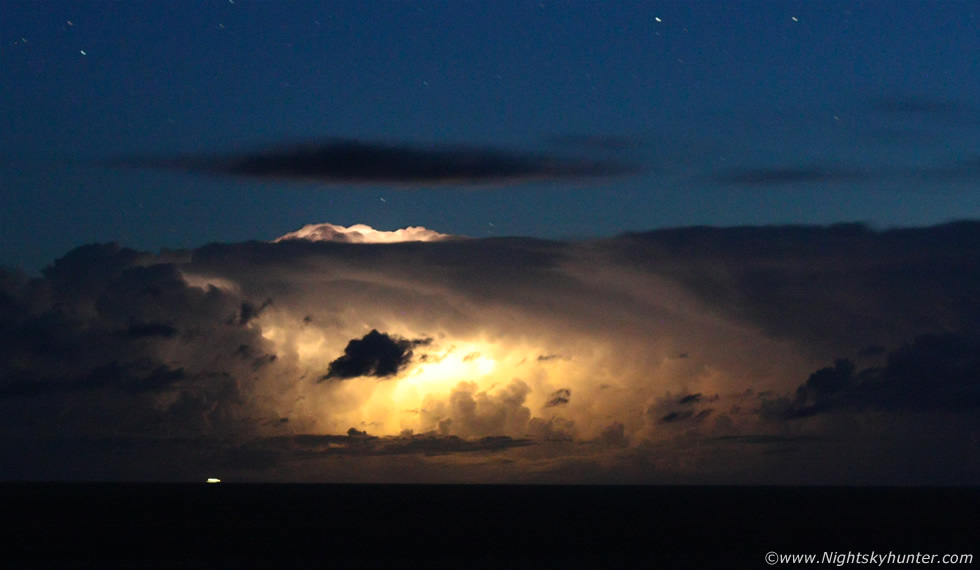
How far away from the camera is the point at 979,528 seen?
14475cm

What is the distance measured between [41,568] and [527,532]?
211ft

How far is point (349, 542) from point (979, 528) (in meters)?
96.3

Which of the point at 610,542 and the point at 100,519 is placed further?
the point at 100,519

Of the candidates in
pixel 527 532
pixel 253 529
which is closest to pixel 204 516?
pixel 253 529

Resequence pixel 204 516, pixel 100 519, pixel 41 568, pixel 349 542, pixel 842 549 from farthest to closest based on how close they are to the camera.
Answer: pixel 204 516 < pixel 100 519 < pixel 349 542 < pixel 842 549 < pixel 41 568

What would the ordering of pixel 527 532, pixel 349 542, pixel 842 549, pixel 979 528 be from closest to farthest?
pixel 842 549 < pixel 349 542 < pixel 527 532 < pixel 979 528

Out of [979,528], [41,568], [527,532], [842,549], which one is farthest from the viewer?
[979,528]

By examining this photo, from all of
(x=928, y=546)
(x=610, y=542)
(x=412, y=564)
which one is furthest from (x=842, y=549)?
(x=412, y=564)

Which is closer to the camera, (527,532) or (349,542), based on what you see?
(349,542)

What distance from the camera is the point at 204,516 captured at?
174375 mm

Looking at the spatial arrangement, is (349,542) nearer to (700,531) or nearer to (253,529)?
(253,529)

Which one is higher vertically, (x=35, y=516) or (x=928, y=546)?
(x=35, y=516)

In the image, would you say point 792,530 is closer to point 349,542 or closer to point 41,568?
point 349,542

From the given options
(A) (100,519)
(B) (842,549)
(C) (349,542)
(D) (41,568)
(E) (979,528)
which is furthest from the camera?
(A) (100,519)
